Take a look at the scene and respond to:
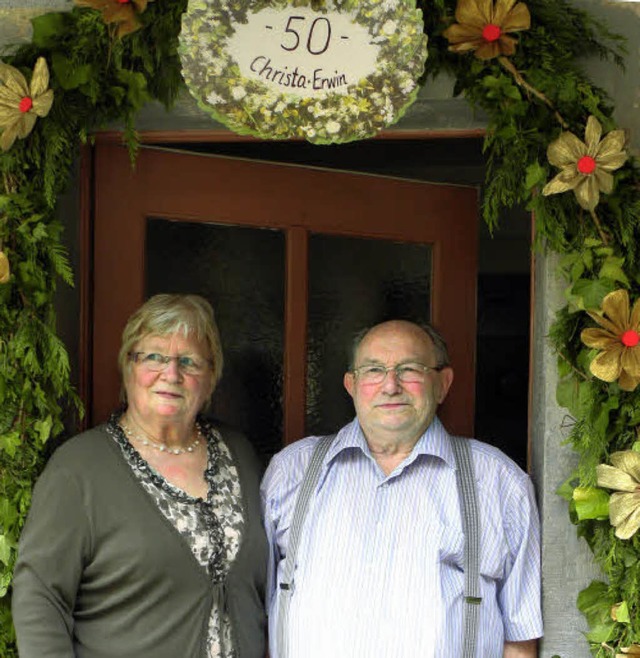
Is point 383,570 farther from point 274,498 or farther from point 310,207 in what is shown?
point 310,207

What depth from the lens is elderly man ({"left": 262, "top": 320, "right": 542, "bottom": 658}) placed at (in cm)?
244

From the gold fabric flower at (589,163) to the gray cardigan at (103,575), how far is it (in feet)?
3.69

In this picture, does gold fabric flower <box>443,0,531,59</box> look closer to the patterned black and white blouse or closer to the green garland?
the green garland

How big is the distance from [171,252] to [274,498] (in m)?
0.76

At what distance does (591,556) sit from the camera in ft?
8.28

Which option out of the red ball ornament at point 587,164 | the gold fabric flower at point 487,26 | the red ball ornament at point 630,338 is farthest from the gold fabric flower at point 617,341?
the gold fabric flower at point 487,26

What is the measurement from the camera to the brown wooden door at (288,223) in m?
2.89

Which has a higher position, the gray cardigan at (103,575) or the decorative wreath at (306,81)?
the decorative wreath at (306,81)

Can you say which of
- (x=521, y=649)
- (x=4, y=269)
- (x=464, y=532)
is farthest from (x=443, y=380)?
(x=4, y=269)

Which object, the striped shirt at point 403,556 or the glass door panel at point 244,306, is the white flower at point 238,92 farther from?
the striped shirt at point 403,556

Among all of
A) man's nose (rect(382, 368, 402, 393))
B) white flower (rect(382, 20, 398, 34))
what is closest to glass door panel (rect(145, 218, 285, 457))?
man's nose (rect(382, 368, 402, 393))

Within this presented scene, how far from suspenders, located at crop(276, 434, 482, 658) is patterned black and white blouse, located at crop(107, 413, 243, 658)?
14 centimetres

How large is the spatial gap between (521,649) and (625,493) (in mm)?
502

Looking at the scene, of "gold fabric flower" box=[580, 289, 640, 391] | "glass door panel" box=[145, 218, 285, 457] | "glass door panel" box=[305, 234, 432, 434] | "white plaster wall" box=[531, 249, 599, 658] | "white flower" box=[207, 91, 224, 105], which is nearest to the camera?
"gold fabric flower" box=[580, 289, 640, 391]
